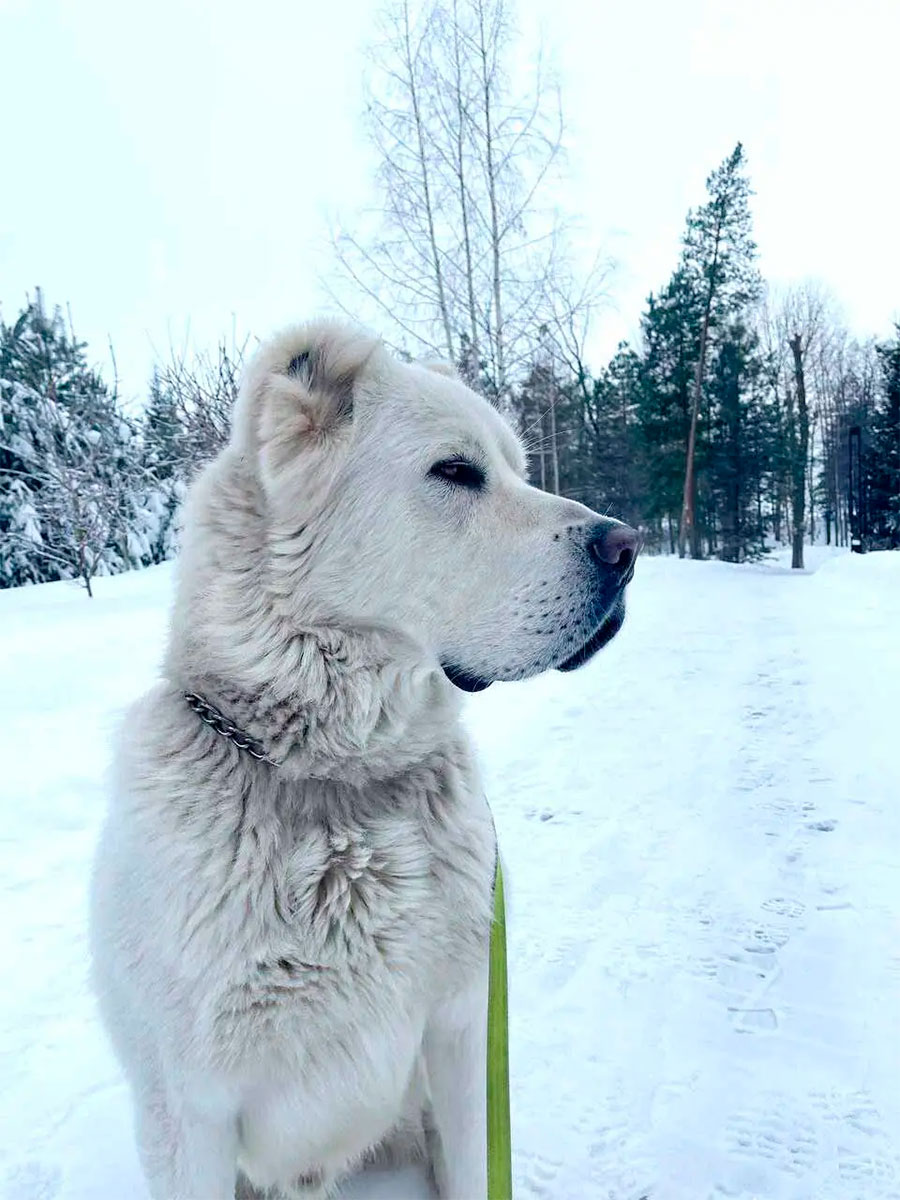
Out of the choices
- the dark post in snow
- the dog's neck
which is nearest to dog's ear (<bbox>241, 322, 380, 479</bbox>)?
the dog's neck

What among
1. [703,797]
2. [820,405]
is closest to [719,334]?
[820,405]

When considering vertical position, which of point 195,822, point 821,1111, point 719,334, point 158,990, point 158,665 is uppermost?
point 719,334

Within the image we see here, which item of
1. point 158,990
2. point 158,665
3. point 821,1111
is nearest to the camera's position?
point 158,990

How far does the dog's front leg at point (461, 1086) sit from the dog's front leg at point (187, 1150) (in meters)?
0.43

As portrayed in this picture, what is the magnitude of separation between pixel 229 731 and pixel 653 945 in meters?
2.00

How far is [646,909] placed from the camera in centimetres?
313

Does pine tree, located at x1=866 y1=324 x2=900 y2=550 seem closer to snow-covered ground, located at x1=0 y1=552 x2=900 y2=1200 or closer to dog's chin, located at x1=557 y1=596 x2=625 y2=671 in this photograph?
snow-covered ground, located at x1=0 y1=552 x2=900 y2=1200

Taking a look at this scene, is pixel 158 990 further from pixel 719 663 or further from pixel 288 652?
pixel 719 663

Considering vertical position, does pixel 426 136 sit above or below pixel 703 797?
above

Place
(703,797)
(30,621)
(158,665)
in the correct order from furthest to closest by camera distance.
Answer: (30,621)
(703,797)
(158,665)

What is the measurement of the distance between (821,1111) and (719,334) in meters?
30.9

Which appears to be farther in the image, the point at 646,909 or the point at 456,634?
the point at 646,909

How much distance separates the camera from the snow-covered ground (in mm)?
1993

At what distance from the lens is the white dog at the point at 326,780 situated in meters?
1.47
